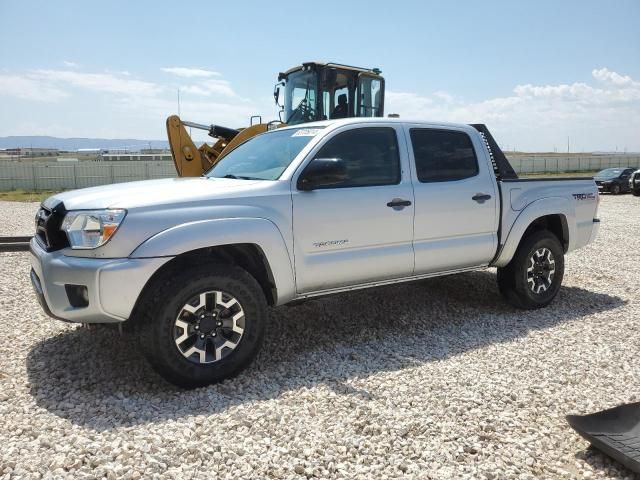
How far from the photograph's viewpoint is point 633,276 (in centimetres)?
741

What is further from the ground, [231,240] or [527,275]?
[231,240]

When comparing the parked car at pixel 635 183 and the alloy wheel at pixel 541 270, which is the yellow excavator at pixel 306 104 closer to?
the alloy wheel at pixel 541 270

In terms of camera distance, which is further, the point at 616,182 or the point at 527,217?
the point at 616,182

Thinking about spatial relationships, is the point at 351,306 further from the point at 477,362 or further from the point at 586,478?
the point at 586,478

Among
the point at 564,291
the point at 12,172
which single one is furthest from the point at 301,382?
the point at 12,172

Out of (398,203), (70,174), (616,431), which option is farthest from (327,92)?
(70,174)

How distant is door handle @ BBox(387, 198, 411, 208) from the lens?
4457 mm

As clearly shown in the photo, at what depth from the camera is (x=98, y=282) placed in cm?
334

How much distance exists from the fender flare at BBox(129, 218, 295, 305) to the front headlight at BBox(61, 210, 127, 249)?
21 centimetres

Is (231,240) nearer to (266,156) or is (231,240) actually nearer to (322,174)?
(322,174)

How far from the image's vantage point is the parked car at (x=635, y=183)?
2394 centimetres

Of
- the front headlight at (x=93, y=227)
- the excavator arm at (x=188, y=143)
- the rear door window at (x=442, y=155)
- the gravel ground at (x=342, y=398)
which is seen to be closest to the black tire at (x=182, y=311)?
the gravel ground at (x=342, y=398)

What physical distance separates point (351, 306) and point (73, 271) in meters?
3.11

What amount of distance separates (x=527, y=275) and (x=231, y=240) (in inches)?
135
